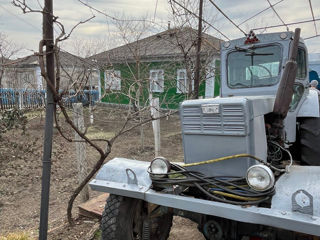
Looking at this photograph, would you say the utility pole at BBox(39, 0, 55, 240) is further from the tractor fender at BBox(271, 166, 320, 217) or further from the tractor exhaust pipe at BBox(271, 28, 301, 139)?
the tractor exhaust pipe at BBox(271, 28, 301, 139)

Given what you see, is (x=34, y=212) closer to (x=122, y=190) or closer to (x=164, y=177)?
(x=122, y=190)

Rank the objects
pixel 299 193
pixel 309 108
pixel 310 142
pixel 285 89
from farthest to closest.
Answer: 1. pixel 309 108
2. pixel 310 142
3. pixel 285 89
4. pixel 299 193

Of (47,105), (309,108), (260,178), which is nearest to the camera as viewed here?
(260,178)

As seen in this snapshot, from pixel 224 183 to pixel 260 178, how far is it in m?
0.35

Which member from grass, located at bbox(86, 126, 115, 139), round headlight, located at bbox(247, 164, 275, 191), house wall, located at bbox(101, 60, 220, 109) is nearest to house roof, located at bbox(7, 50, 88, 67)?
house wall, located at bbox(101, 60, 220, 109)

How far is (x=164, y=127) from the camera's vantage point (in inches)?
530

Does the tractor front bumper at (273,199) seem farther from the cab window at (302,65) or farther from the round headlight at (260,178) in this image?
the cab window at (302,65)

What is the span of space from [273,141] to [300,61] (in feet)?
5.27

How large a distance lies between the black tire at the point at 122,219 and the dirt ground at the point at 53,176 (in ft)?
2.73

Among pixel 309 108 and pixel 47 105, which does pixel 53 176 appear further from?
pixel 309 108

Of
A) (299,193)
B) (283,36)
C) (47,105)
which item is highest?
(283,36)

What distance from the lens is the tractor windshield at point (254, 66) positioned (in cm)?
399

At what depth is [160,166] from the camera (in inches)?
114

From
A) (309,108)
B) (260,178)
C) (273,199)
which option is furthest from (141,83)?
(273,199)
